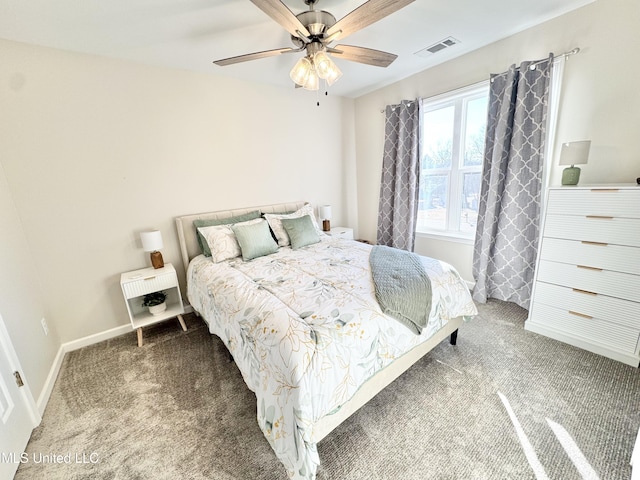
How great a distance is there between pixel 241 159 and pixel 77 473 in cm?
281

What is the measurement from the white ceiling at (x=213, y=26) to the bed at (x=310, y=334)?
1.89 metres

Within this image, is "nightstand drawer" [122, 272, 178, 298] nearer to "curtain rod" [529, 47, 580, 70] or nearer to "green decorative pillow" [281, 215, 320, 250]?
"green decorative pillow" [281, 215, 320, 250]

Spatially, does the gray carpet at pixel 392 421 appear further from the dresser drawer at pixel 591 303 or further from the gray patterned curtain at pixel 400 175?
the gray patterned curtain at pixel 400 175

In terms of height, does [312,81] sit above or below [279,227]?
above

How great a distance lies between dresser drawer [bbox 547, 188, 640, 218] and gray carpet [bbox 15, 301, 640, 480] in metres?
1.08

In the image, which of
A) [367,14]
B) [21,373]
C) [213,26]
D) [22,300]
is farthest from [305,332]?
[213,26]

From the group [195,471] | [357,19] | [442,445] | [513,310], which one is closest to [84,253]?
[195,471]

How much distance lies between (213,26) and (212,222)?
5.59ft

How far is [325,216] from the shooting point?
12.2ft

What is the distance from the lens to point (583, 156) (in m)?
1.89

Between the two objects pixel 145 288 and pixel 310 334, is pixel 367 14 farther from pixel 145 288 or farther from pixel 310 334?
pixel 145 288

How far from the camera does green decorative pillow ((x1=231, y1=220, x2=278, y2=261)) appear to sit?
2496 mm

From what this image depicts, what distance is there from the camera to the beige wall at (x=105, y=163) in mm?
2020

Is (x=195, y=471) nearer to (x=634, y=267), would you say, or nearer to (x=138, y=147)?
(x=138, y=147)
